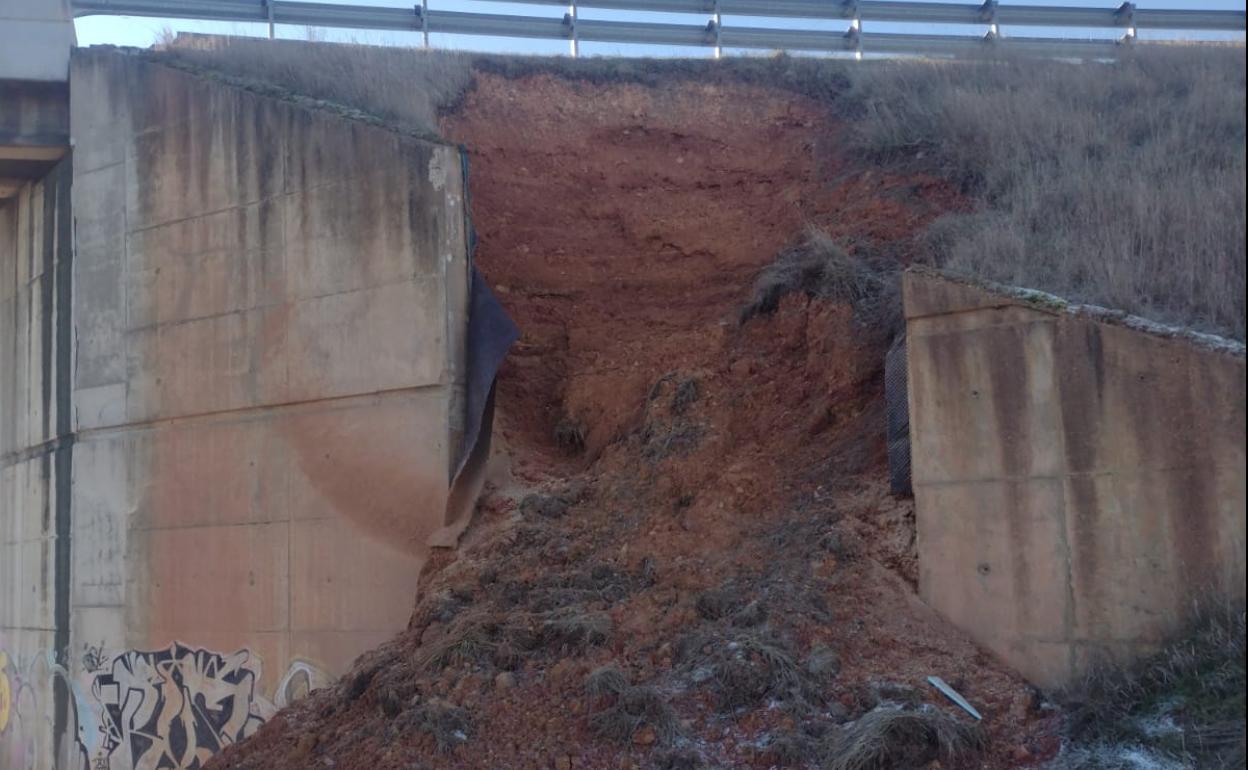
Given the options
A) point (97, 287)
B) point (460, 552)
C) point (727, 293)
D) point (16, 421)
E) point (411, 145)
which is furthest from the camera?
point (16, 421)

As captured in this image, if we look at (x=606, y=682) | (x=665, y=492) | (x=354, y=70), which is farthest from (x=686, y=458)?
(x=354, y=70)

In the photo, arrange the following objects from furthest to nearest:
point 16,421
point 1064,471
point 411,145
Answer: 1. point 16,421
2. point 411,145
3. point 1064,471

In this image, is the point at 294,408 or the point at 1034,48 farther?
the point at 1034,48

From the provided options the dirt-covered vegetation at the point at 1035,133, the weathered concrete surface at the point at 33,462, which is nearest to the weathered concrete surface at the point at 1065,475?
the dirt-covered vegetation at the point at 1035,133

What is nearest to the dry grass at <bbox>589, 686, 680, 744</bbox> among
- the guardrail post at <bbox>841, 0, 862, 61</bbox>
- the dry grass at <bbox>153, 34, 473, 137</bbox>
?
the dry grass at <bbox>153, 34, 473, 137</bbox>

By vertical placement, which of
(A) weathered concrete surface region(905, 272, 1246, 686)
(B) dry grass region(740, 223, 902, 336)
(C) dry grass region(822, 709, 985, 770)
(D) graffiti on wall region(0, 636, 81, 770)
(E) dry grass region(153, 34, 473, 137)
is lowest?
(D) graffiti on wall region(0, 636, 81, 770)

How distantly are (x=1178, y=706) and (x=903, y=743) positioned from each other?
149cm

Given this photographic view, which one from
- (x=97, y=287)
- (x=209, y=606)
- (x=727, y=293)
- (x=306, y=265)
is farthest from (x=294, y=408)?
(x=727, y=293)

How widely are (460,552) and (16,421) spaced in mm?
7862

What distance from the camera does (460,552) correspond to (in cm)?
1019

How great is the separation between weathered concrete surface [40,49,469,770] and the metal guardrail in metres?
3.34

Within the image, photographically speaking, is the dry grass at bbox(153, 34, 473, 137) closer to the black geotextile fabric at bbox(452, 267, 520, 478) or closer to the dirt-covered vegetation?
the dirt-covered vegetation

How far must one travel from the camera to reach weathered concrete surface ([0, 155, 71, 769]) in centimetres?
1367

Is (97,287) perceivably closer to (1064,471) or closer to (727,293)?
(727,293)
